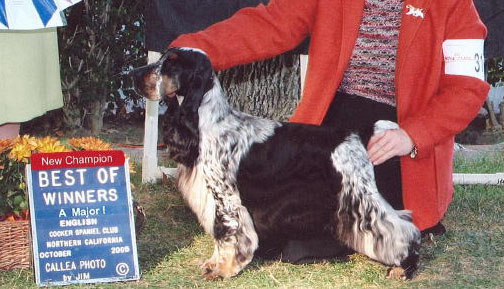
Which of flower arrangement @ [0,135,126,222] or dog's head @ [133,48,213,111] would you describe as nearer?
dog's head @ [133,48,213,111]

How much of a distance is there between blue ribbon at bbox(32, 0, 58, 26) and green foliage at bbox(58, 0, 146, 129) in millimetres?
2438

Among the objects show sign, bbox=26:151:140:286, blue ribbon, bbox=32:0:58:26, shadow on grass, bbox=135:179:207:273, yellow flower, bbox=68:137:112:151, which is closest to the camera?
show sign, bbox=26:151:140:286

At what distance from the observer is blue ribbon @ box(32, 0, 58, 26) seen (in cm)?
351

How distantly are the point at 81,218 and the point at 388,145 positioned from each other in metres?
1.14

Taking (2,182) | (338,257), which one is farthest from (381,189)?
(2,182)

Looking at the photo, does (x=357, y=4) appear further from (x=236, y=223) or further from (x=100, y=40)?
(x=100, y=40)

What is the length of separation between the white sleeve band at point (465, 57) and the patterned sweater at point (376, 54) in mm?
245

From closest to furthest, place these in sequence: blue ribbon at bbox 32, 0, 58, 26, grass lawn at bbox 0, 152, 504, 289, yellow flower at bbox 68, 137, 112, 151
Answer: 1. grass lawn at bbox 0, 152, 504, 289
2. yellow flower at bbox 68, 137, 112, 151
3. blue ribbon at bbox 32, 0, 58, 26

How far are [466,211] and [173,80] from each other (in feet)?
6.48

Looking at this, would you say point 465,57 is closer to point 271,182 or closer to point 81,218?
point 271,182

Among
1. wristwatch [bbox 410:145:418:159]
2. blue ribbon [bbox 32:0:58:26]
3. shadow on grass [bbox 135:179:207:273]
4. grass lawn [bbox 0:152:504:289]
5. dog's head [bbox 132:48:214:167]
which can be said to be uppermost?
blue ribbon [bbox 32:0:58:26]

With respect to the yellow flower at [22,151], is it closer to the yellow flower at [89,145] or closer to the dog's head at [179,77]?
the yellow flower at [89,145]

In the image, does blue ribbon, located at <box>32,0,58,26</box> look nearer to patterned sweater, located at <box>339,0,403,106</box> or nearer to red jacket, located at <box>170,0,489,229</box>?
red jacket, located at <box>170,0,489,229</box>

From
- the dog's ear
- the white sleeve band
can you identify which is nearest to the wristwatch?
the white sleeve band
